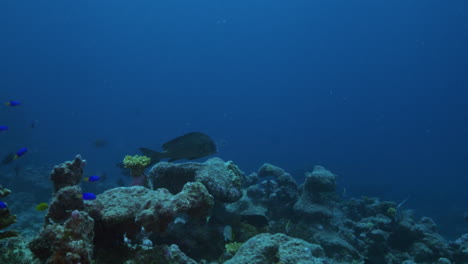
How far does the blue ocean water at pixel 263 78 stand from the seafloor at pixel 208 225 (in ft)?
310

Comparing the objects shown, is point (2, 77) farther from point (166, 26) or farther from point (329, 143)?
point (329, 143)

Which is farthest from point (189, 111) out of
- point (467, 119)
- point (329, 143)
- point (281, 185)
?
point (281, 185)

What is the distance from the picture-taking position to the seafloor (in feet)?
10.3

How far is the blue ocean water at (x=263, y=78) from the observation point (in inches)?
4774

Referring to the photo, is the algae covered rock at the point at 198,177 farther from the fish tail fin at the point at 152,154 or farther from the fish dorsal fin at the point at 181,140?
the fish dorsal fin at the point at 181,140

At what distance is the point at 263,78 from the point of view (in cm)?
16812

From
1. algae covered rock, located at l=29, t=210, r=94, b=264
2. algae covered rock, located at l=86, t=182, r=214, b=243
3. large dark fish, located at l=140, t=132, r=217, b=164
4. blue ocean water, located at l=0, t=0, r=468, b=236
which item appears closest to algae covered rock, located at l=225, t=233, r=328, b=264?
algae covered rock, located at l=86, t=182, r=214, b=243

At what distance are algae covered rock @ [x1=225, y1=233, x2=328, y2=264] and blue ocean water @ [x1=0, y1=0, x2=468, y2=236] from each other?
331ft

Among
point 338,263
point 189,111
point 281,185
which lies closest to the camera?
point 338,263

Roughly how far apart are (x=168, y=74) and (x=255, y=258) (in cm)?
19091

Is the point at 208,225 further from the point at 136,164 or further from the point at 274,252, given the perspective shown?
the point at 274,252

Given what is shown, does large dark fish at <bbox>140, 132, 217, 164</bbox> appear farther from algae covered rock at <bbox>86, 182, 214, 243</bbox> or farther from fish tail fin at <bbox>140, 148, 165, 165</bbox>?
algae covered rock at <bbox>86, 182, 214, 243</bbox>

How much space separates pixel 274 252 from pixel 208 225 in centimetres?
254

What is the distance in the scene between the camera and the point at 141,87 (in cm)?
19650
